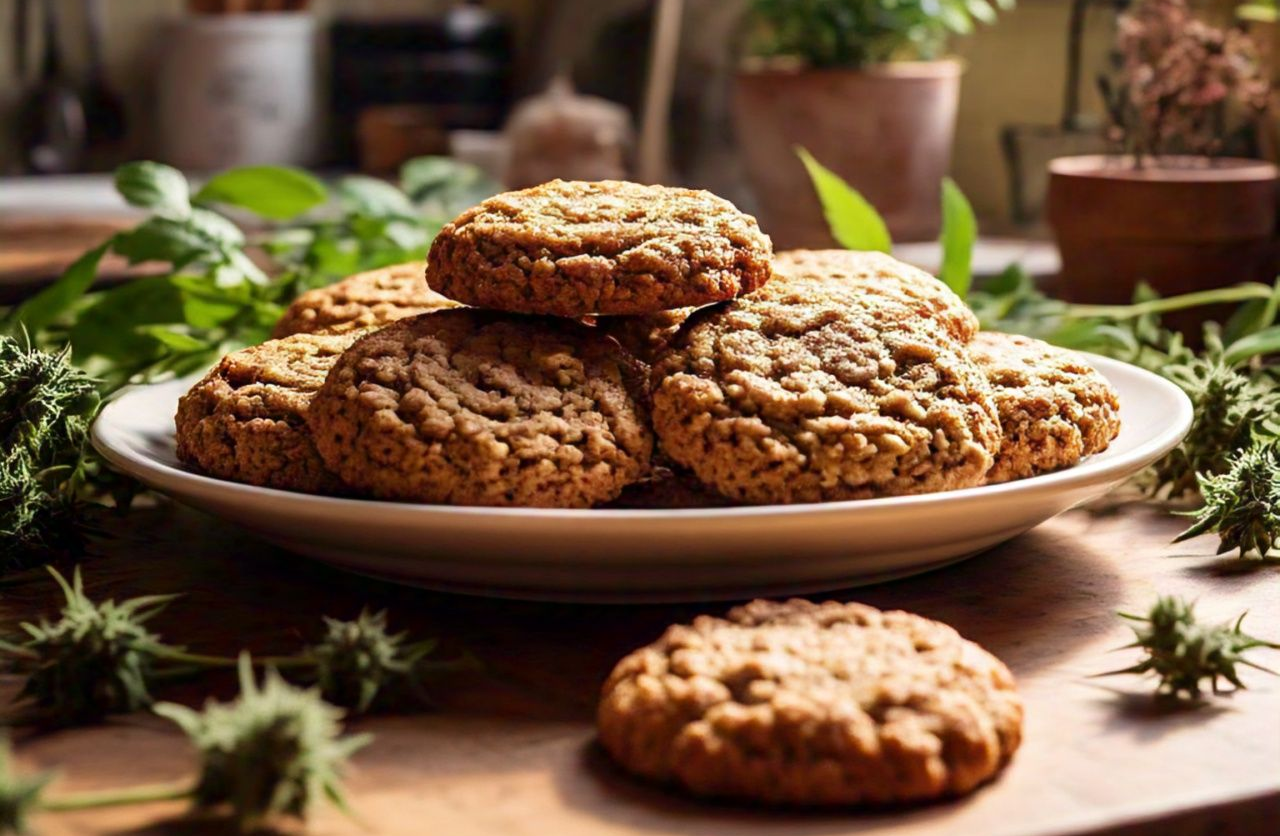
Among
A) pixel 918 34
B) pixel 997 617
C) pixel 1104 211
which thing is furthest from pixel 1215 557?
pixel 918 34

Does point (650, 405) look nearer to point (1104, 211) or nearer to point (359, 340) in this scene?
point (359, 340)

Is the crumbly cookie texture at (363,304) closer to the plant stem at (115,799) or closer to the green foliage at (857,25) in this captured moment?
the plant stem at (115,799)

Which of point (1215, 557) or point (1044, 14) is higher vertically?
point (1044, 14)

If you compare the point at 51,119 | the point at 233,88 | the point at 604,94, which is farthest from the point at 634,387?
the point at 51,119

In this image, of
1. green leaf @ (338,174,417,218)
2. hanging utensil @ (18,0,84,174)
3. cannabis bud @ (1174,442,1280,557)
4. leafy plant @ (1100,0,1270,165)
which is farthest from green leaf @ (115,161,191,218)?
hanging utensil @ (18,0,84,174)

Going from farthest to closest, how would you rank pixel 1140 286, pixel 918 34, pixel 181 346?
1. pixel 918 34
2. pixel 1140 286
3. pixel 181 346

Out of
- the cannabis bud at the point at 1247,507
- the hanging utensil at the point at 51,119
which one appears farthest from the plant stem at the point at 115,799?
the hanging utensil at the point at 51,119
